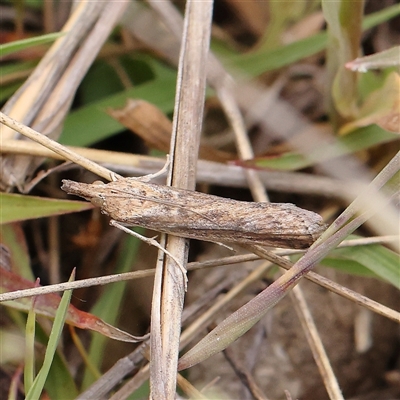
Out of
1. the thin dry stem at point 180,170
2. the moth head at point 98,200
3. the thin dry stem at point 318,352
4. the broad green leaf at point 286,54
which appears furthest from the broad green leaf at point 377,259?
the broad green leaf at point 286,54

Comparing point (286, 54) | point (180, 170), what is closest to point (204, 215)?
point (180, 170)

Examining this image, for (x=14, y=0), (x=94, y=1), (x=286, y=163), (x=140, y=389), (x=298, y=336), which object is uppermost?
(x=14, y=0)

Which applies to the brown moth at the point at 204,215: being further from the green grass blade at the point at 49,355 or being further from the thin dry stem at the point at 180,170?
the green grass blade at the point at 49,355

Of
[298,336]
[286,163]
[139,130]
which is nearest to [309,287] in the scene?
[298,336]

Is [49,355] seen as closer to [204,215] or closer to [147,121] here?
[204,215]

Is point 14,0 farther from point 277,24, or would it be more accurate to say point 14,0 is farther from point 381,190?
point 381,190
